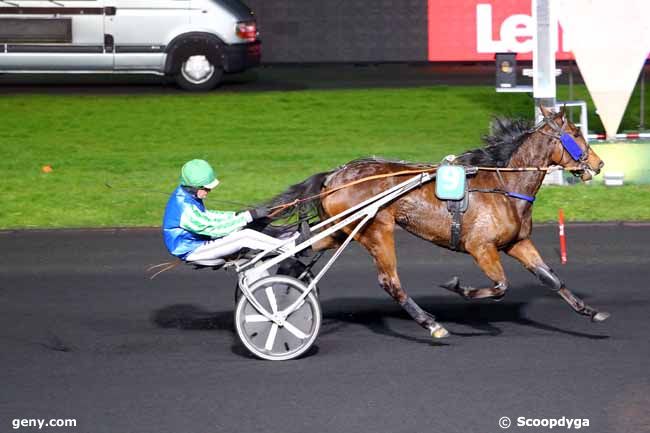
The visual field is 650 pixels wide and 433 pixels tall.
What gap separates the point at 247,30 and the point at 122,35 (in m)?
2.06

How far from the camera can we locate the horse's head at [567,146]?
344 inches

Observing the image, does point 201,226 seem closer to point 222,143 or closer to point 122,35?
point 222,143

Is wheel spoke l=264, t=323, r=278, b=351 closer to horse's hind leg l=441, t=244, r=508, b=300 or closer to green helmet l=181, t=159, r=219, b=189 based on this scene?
green helmet l=181, t=159, r=219, b=189

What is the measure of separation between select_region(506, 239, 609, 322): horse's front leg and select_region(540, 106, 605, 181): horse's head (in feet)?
2.14

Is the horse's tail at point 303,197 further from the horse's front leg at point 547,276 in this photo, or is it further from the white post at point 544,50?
the white post at point 544,50

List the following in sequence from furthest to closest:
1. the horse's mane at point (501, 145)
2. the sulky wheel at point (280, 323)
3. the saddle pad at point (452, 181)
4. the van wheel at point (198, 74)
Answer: the van wheel at point (198, 74) → the horse's mane at point (501, 145) → the saddle pad at point (452, 181) → the sulky wheel at point (280, 323)

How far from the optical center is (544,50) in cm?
1455

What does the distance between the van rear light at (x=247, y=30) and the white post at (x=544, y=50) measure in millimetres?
6565

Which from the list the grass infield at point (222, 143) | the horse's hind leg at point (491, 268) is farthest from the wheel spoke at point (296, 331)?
the grass infield at point (222, 143)

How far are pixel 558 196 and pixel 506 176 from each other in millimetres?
5877

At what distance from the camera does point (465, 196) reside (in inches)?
337

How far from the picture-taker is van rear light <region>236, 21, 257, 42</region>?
1983cm

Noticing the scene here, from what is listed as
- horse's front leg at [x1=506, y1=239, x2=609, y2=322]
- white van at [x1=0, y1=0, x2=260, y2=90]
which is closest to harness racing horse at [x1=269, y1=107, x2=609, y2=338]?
horse's front leg at [x1=506, y1=239, x2=609, y2=322]

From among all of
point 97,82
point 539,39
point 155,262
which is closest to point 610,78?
point 539,39
